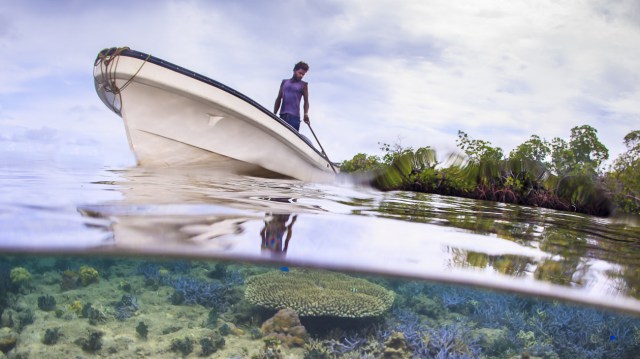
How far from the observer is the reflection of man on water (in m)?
5.03

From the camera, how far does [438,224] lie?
5738mm

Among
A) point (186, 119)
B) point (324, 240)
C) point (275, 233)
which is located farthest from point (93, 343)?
point (186, 119)

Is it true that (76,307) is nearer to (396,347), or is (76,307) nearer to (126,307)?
(126,307)

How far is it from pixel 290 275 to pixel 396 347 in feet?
7.77

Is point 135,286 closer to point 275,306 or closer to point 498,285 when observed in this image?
point 275,306

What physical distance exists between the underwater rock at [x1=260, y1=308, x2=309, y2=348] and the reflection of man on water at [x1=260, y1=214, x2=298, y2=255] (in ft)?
10.1

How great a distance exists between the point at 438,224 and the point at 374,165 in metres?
14.0

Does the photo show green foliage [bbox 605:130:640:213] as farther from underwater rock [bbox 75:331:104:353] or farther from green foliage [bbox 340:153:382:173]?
underwater rock [bbox 75:331:104:353]

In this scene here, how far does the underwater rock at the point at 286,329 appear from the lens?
776 cm

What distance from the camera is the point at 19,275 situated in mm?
9141

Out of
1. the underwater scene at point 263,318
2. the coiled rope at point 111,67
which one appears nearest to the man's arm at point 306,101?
the coiled rope at point 111,67

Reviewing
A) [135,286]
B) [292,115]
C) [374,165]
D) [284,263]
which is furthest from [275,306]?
[374,165]

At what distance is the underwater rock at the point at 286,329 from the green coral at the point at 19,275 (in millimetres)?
5367

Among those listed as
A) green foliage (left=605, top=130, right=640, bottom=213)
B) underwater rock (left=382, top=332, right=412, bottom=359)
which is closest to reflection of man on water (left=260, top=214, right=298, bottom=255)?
underwater rock (left=382, top=332, right=412, bottom=359)
